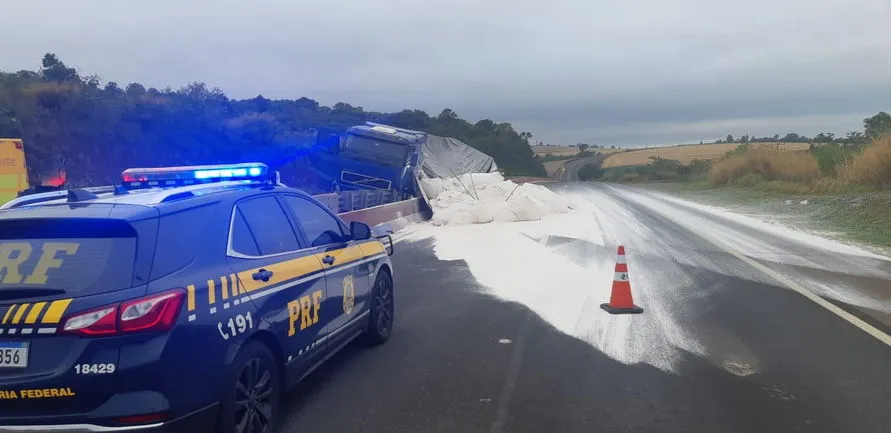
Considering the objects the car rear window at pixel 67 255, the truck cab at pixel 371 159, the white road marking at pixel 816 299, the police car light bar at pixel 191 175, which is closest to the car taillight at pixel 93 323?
the car rear window at pixel 67 255

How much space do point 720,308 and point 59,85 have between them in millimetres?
29780

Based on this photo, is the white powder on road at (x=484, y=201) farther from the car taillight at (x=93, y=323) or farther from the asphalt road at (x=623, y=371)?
the car taillight at (x=93, y=323)

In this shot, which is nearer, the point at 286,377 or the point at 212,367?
the point at 212,367

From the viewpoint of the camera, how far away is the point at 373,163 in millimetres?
22266

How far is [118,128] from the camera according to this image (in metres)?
29.5

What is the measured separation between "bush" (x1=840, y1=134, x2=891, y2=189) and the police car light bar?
2619 cm

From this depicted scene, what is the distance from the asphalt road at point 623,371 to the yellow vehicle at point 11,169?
9.71m

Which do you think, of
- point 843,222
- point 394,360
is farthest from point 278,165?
point 394,360

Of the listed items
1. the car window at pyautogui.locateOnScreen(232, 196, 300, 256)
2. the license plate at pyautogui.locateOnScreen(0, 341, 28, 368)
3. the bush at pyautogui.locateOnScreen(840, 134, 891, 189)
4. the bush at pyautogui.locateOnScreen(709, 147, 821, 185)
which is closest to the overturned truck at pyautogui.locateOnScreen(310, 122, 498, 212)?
the car window at pyautogui.locateOnScreen(232, 196, 300, 256)

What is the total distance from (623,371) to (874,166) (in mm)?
24762

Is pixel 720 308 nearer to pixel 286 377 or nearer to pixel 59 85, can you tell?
Result: pixel 286 377

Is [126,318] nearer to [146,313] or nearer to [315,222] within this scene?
[146,313]

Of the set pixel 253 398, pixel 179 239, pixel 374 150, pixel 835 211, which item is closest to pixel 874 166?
pixel 835 211

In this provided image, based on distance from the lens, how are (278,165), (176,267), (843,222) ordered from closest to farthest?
(176,267) → (843,222) → (278,165)
